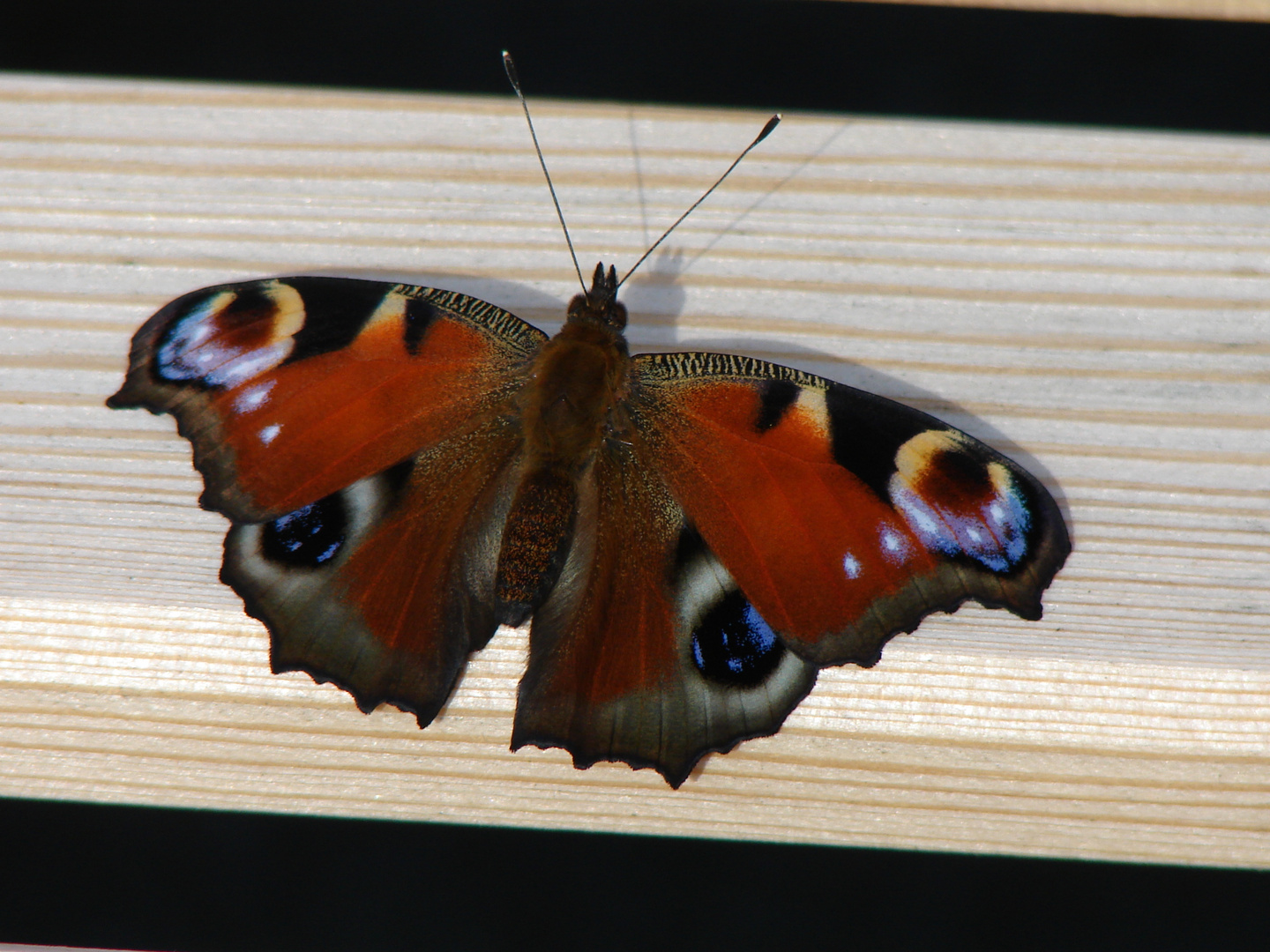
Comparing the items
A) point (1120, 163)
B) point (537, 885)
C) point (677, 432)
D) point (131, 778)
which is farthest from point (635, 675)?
point (537, 885)

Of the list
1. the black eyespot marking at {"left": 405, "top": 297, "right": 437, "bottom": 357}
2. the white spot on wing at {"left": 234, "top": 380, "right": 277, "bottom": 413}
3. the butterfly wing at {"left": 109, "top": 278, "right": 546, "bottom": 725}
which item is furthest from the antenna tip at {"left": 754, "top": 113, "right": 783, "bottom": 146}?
the white spot on wing at {"left": 234, "top": 380, "right": 277, "bottom": 413}

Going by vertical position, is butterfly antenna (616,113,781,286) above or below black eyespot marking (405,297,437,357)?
above

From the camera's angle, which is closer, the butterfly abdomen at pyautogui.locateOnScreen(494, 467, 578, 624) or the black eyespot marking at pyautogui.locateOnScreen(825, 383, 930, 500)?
the black eyespot marking at pyautogui.locateOnScreen(825, 383, 930, 500)

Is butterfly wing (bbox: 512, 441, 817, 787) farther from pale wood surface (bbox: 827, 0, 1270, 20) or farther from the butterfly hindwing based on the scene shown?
pale wood surface (bbox: 827, 0, 1270, 20)

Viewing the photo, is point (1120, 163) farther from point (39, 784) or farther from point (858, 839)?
point (39, 784)

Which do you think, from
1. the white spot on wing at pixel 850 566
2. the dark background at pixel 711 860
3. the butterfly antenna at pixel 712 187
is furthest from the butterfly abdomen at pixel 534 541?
the dark background at pixel 711 860

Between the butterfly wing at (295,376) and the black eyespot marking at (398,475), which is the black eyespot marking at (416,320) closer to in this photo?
the butterfly wing at (295,376)

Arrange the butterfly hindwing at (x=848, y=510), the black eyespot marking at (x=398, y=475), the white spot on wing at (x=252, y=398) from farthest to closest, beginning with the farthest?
the black eyespot marking at (x=398, y=475)
the white spot on wing at (x=252, y=398)
the butterfly hindwing at (x=848, y=510)
